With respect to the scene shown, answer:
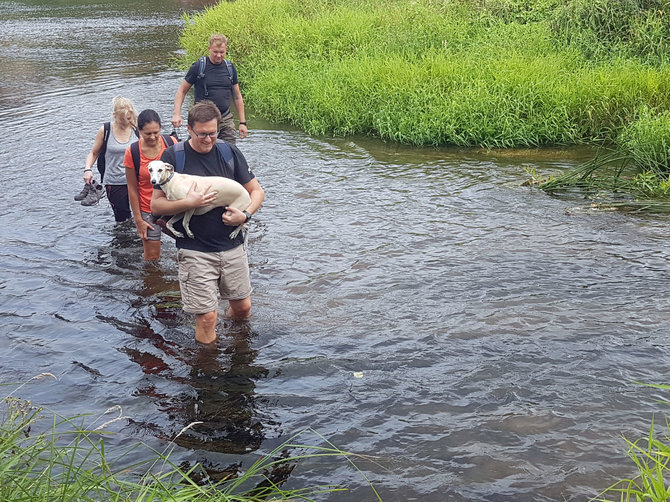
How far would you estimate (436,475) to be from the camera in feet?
14.9

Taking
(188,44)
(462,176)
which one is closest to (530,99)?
(462,176)

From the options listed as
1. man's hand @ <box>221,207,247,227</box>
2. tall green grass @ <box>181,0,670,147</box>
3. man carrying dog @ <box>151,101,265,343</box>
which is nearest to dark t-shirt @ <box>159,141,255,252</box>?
man carrying dog @ <box>151,101,265,343</box>

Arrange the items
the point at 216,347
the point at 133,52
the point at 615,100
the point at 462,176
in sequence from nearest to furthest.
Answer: the point at 216,347, the point at 462,176, the point at 615,100, the point at 133,52

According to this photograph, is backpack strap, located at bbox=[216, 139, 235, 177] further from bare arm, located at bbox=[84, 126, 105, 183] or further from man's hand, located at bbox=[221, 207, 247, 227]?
bare arm, located at bbox=[84, 126, 105, 183]

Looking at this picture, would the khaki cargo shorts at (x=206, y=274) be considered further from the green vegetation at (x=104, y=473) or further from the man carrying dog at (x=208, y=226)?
the green vegetation at (x=104, y=473)

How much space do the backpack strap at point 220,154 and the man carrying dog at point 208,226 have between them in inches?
0.5

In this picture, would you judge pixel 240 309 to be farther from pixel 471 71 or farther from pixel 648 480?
pixel 471 71

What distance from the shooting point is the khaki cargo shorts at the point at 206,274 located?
566cm

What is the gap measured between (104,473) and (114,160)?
16.6ft

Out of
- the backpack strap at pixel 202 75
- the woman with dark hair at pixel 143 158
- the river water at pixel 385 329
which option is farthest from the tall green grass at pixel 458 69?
the woman with dark hair at pixel 143 158

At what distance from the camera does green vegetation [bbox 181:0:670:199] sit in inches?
474

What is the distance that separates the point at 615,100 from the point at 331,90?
531 cm

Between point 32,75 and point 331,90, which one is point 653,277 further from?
point 32,75

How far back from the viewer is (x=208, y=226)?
565 centimetres
